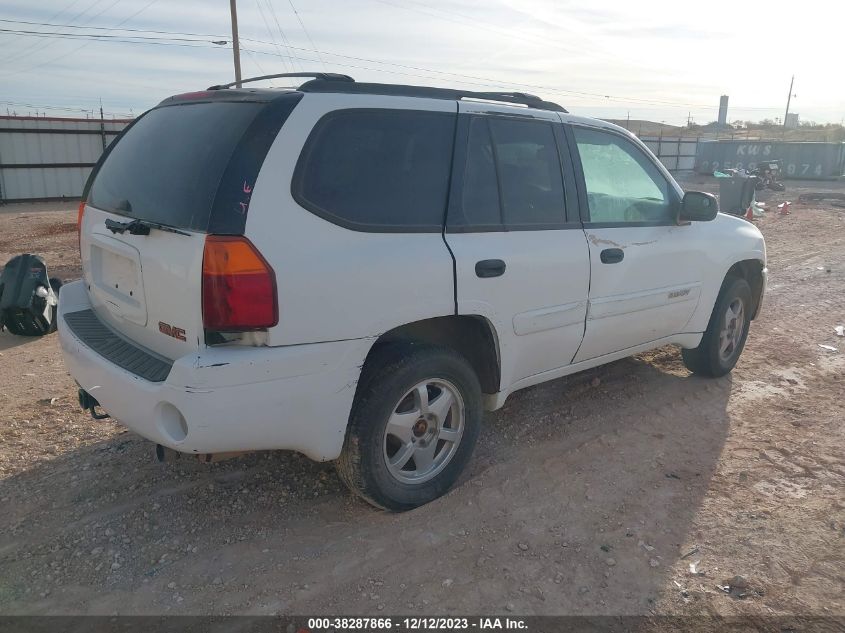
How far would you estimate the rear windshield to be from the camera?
276 centimetres

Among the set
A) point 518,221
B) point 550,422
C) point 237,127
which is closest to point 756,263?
point 550,422

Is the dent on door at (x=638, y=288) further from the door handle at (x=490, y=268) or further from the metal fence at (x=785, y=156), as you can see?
the metal fence at (x=785, y=156)

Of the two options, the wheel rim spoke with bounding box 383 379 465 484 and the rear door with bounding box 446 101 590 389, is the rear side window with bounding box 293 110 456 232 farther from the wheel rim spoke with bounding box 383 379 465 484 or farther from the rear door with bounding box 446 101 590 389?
the wheel rim spoke with bounding box 383 379 465 484

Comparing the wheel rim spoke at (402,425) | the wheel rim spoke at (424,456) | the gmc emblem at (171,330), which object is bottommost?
the wheel rim spoke at (424,456)

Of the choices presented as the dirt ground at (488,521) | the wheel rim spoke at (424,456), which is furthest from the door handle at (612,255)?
the wheel rim spoke at (424,456)

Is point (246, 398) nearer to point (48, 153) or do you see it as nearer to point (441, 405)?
point (441, 405)

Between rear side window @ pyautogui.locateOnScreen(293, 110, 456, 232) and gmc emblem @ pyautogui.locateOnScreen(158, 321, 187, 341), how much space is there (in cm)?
73

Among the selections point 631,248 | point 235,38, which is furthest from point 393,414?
point 235,38

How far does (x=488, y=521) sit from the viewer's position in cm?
331

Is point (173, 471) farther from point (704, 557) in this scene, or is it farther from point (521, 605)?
point (704, 557)

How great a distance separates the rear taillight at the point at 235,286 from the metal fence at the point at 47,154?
17.7m

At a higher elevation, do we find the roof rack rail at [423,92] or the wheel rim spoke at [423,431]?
the roof rack rail at [423,92]

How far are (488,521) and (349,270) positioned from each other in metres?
1.44

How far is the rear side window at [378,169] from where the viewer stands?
2861mm
